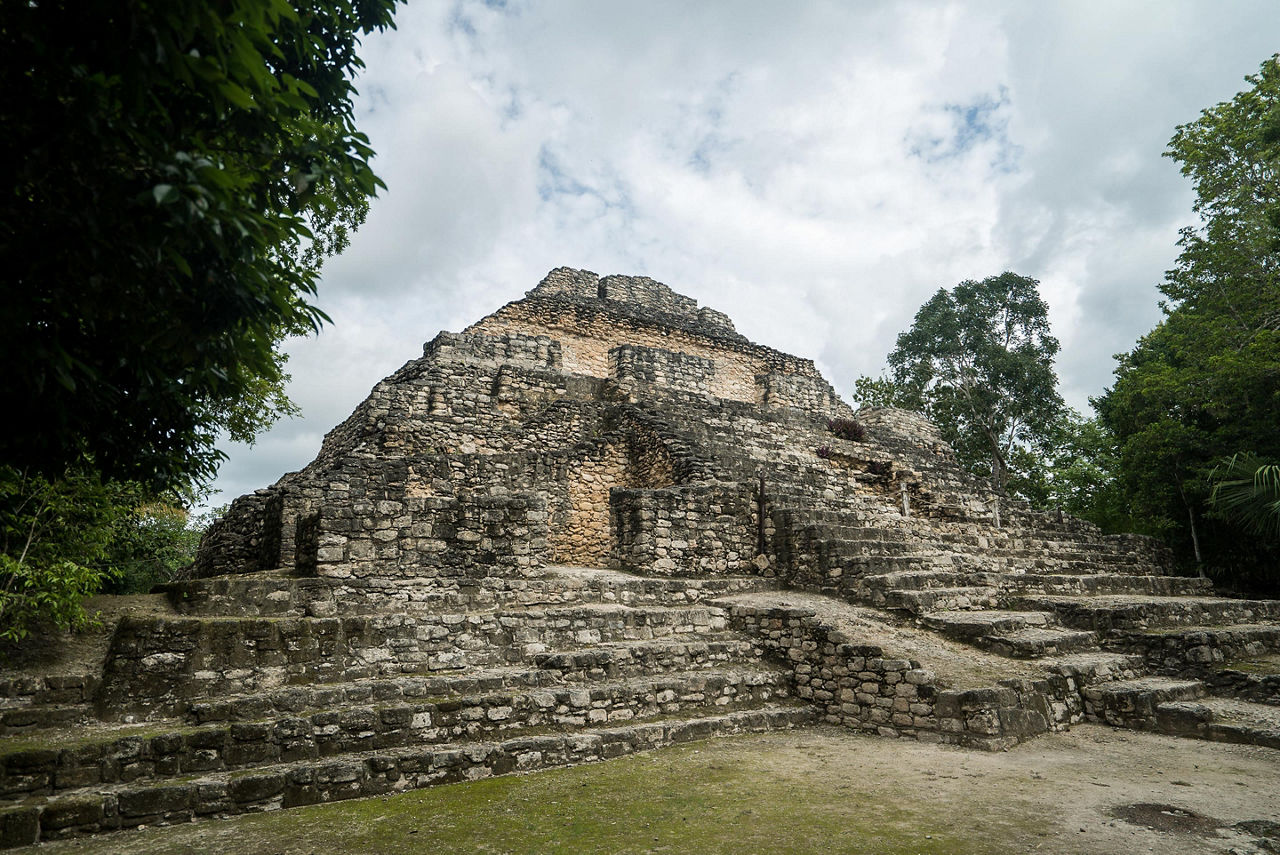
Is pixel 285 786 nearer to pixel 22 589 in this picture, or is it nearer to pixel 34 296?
pixel 22 589

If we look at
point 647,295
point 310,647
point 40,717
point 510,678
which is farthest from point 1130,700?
point 647,295

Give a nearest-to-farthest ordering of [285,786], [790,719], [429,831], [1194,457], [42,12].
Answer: [42,12] → [429,831] → [285,786] → [790,719] → [1194,457]

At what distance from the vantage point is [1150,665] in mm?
8445

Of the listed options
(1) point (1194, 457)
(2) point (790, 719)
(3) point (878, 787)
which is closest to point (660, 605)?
(2) point (790, 719)

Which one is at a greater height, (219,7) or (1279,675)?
(219,7)

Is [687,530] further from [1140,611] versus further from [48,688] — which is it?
[48,688]

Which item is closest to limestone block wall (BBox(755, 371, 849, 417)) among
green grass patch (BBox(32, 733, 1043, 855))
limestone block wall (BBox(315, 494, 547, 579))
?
limestone block wall (BBox(315, 494, 547, 579))

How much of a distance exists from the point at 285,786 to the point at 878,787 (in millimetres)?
4443

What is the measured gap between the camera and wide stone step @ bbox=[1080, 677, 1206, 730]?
7.10 m

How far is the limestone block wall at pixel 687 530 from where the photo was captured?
32.3ft

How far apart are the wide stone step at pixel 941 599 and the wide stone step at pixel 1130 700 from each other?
1782 millimetres

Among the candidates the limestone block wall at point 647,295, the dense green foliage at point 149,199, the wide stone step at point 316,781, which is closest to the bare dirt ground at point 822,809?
the wide stone step at point 316,781

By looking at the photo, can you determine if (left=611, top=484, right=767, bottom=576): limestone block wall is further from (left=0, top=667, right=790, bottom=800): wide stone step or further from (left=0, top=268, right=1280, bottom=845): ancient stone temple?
(left=0, top=667, right=790, bottom=800): wide stone step

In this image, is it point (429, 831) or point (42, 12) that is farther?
→ point (429, 831)
